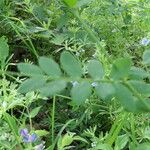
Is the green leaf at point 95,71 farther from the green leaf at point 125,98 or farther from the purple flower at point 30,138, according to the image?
the purple flower at point 30,138

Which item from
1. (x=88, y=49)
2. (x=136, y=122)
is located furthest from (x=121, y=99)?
(x=88, y=49)

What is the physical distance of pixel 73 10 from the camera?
0.65 m

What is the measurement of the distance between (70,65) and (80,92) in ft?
0.16

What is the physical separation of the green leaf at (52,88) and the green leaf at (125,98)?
0.24 ft

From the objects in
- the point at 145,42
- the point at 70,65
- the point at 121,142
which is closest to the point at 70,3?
the point at 70,65

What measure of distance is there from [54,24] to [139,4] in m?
0.42

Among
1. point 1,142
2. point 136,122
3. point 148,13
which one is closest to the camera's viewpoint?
point 1,142

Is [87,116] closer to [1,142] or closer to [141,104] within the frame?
[1,142]

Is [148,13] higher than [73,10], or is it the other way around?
[73,10]

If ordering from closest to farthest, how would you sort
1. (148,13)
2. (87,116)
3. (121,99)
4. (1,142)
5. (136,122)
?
(121,99) → (1,142) → (136,122) → (87,116) → (148,13)

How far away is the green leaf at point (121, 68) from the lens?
63cm

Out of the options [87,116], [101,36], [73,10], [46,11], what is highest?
[73,10]

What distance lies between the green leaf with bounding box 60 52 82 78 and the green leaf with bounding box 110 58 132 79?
0.17 ft

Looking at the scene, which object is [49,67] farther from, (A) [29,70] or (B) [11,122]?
(B) [11,122]
